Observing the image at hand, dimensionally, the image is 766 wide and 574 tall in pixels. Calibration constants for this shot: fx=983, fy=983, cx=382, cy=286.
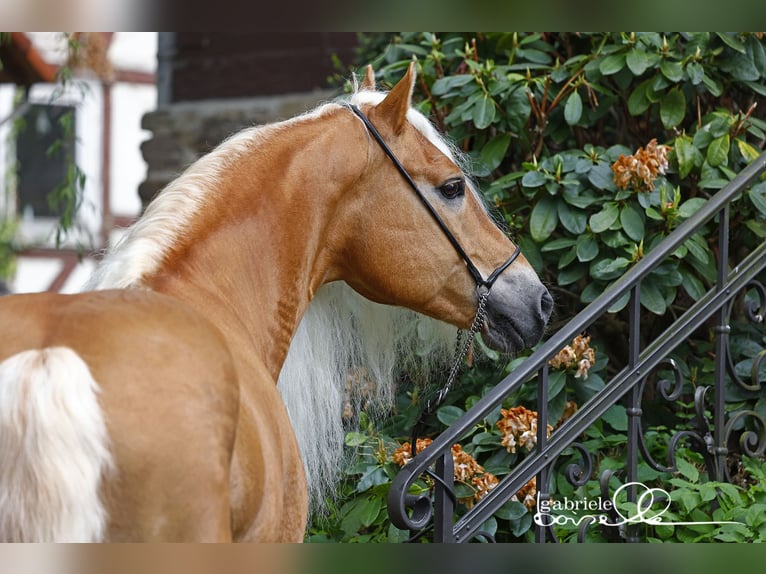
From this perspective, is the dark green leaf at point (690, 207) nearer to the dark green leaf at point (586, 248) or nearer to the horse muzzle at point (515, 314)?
the dark green leaf at point (586, 248)

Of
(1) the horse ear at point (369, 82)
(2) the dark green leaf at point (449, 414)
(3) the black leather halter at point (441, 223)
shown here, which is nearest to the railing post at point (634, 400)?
(3) the black leather halter at point (441, 223)

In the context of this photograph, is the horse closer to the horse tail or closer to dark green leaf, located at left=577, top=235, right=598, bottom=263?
the horse tail

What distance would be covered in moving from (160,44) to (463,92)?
3.57 metres

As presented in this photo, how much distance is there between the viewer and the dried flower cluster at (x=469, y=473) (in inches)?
117

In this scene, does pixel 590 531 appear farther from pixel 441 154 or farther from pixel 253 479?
pixel 253 479

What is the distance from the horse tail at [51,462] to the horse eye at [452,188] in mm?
1349

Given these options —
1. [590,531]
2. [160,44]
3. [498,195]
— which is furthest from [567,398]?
[160,44]

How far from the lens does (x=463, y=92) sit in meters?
3.65

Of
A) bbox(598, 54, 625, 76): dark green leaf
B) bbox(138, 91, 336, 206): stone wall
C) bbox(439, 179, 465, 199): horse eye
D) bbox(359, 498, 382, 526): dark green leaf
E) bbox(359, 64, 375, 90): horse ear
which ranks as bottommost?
bbox(359, 498, 382, 526): dark green leaf

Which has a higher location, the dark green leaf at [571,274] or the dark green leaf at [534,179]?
the dark green leaf at [534,179]

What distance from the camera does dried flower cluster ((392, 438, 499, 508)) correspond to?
2.98m
